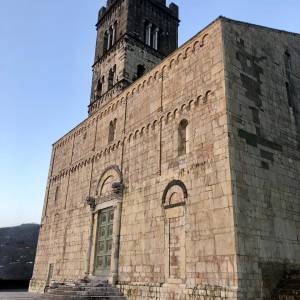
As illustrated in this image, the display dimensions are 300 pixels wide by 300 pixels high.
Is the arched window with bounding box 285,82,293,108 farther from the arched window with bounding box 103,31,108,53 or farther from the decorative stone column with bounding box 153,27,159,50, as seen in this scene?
the arched window with bounding box 103,31,108,53

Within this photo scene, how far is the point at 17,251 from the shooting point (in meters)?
43.3

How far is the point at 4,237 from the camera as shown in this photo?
1924 inches

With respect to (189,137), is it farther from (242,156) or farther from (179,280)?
(179,280)

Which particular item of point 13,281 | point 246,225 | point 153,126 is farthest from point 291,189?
point 13,281

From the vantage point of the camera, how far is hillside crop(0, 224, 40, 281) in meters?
37.4

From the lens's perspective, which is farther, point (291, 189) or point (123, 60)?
point (123, 60)

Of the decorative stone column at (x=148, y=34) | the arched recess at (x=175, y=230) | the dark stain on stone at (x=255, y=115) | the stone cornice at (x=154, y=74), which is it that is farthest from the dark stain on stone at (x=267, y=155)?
A: the decorative stone column at (x=148, y=34)

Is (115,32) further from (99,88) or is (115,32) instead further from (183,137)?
(183,137)

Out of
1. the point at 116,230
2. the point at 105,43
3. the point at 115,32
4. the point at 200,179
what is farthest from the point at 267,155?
the point at 105,43

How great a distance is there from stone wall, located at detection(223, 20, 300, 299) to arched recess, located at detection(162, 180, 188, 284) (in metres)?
2.08

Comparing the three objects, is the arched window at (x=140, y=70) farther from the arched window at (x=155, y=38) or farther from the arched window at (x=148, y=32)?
the arched window at (x=155, y=38)

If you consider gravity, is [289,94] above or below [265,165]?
above

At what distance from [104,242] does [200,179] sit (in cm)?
609

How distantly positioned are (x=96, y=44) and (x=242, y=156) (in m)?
20.1
